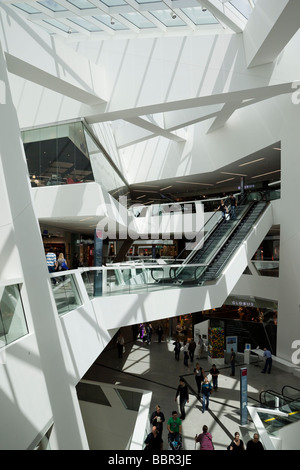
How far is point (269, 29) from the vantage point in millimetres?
9000

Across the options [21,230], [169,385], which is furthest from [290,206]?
[21,230]

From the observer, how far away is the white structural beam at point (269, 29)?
8180mm

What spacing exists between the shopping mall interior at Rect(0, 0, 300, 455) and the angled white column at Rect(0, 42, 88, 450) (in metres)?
0.03

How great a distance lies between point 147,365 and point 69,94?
1284 centimetres

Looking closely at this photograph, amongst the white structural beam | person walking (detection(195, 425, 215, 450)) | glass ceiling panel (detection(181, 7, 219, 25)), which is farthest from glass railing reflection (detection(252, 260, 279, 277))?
glass ceiling panel (detection(181, 7, 219, 25))

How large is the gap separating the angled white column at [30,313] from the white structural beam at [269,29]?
260 inches

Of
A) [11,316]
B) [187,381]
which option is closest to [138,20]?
[11,316]

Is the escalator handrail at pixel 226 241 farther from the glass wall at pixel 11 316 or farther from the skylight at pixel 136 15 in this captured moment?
the skylight at pixel 136 15

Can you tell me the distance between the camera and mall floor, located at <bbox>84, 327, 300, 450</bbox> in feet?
35.4

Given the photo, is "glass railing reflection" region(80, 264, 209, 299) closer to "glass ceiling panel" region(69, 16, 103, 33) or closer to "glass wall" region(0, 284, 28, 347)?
"glass wall" region(0, 284, 28, 347)

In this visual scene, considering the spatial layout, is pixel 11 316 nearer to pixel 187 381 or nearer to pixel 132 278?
pixel 132 278

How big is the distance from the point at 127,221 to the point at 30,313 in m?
13.8

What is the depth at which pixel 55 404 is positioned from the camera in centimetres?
546

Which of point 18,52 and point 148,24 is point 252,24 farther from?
point 18,52
